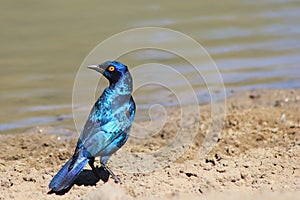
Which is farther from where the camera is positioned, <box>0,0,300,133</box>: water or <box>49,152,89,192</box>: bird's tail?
<box>0,0,300,133</box>: water

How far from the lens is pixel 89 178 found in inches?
256

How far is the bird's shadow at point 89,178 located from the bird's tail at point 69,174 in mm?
109

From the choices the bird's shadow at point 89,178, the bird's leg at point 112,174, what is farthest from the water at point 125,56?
the bird's leg at point 112,174

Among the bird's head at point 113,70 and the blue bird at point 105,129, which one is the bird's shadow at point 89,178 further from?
the bird's head at point 113,70

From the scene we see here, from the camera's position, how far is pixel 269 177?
641 centimetres

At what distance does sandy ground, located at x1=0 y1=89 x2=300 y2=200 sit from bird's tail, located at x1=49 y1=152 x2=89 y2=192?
0.10 meters

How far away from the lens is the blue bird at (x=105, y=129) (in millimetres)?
6043

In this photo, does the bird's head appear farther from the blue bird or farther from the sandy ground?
the sandy ground

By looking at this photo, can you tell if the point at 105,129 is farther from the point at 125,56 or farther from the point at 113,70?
the point at 125,56

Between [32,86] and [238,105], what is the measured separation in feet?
9.24

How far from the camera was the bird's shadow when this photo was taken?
6.23 meters

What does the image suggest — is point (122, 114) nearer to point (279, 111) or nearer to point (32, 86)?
point (279, 111)

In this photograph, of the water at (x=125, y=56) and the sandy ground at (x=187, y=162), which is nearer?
the sandy ground at (x=187, y=162)

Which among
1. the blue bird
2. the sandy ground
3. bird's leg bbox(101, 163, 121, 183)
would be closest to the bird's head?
the blue bird
